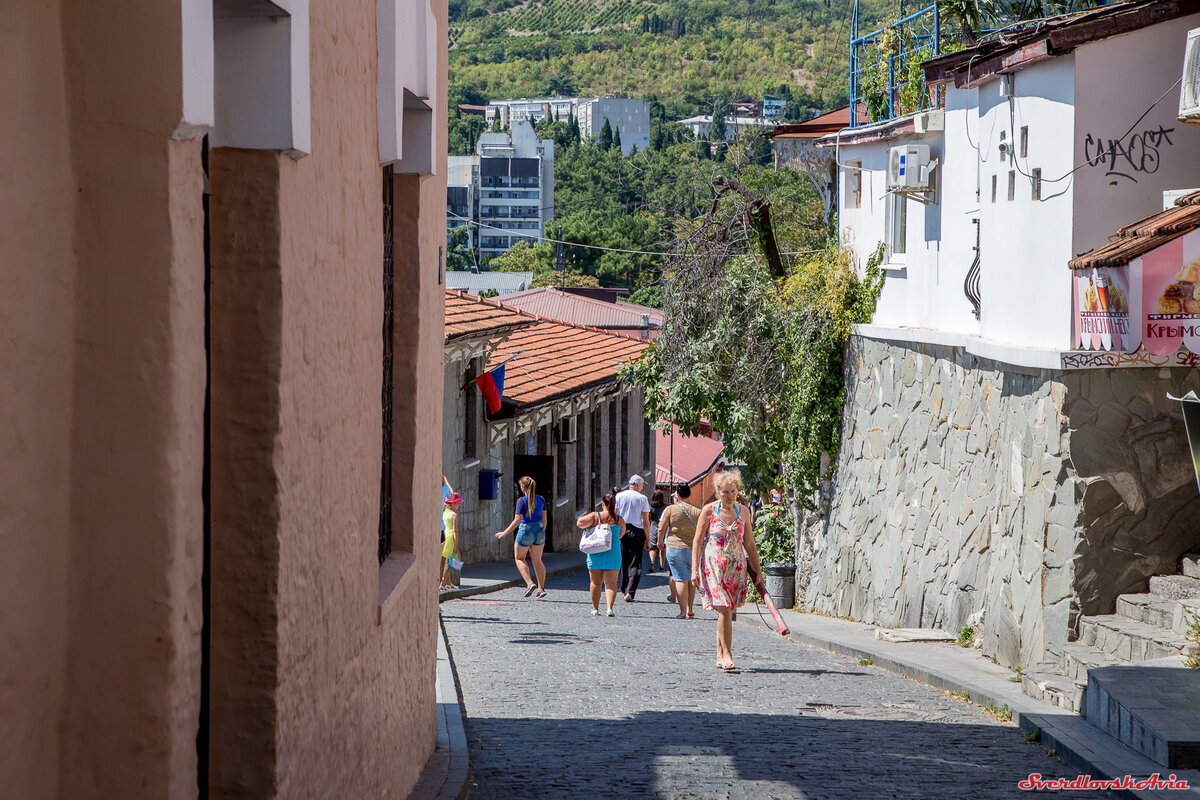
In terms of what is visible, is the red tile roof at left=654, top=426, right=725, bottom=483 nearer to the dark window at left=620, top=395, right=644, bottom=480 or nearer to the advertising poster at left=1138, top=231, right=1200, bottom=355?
the dark window at left=620, top=395, right=644, bottom=480

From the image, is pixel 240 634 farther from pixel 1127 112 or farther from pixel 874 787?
pixel 1127 112

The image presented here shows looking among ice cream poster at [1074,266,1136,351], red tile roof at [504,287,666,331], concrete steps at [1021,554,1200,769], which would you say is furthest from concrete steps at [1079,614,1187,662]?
red tile roof at [504,287,666,331]

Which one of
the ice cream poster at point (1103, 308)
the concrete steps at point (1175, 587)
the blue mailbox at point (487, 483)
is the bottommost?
the blue mailbox at point (487, 483)

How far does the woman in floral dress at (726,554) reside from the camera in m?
10.5

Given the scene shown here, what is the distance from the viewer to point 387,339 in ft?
19.8

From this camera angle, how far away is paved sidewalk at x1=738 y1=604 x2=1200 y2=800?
672cm

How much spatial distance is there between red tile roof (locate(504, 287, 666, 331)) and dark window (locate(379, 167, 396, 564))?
3810 cm

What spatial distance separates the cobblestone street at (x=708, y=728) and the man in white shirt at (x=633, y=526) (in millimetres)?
4198

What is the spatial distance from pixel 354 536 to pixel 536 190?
17108 centimetres

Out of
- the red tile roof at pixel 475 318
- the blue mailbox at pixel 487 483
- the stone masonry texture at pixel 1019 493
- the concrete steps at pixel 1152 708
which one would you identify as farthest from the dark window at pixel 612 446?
the concrete steps at pixel 1152 708

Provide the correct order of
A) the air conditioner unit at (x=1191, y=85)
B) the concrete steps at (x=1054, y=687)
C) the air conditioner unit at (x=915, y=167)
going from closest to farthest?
the concrete steps at (x=1054, y=687)
the air conditioner unit at (x=1191, y=85)
the air conditioner unit at (x=915, y=167)

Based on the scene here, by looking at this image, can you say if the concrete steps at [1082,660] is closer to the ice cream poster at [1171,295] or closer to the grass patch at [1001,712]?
the grass patch at [1001,712]

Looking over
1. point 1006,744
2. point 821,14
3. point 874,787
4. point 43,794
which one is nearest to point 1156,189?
point 1006,744

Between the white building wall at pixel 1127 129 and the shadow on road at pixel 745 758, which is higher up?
the white building wall at pixel 1127 129
